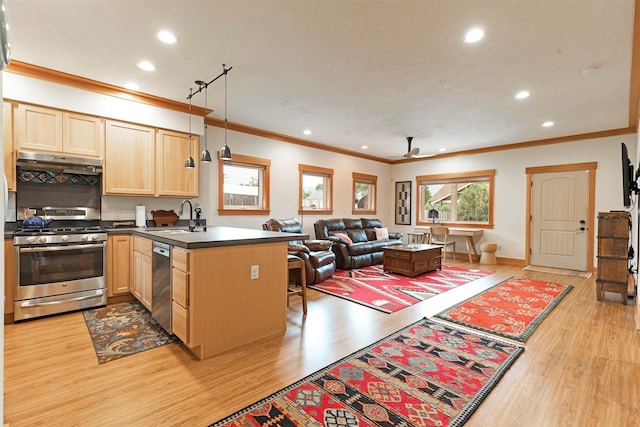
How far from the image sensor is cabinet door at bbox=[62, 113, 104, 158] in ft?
12.0

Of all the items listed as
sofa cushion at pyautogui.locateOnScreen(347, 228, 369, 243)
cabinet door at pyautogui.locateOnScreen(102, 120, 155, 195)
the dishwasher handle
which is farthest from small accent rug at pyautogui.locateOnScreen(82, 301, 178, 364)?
sofa cushion at pyautogui.locateOnScreen(347, 228, 369, 243)

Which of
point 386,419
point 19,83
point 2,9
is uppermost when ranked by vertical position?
point 19,83

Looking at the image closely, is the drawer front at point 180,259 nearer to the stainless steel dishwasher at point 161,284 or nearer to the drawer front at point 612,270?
the stainless steel dishwasher at point 161,284

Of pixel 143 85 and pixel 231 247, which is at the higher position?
pixel 143 85

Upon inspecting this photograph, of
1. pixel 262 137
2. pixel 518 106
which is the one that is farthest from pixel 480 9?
pixel 262 137

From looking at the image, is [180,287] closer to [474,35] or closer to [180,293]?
[180,293]

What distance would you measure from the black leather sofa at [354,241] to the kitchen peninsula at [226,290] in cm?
315

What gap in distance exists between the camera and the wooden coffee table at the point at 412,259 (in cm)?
541

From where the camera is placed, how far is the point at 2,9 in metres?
0.73

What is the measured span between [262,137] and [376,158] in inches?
143

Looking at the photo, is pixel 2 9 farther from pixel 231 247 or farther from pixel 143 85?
pixel 143 85

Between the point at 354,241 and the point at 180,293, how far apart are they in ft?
15.5

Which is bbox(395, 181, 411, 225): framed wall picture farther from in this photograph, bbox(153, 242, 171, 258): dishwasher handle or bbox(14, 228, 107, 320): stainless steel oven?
bbox(14, 228, 107, 320): stainless steel oven

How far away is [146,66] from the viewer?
11.0ft
